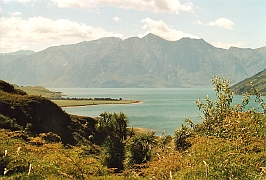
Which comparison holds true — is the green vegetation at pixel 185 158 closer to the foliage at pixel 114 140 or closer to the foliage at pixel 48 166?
the foliage at pixel 48 166

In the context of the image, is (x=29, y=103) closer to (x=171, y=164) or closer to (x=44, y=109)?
(x=44, y=109)

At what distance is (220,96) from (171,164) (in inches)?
508

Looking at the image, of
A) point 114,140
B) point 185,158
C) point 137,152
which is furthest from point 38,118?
point 185,158

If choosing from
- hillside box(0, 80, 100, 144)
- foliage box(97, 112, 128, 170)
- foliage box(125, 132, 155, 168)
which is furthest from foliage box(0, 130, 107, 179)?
hillside box(0, 80, 100, 144)

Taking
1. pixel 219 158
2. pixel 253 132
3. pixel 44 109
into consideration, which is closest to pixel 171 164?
pixel 219 158

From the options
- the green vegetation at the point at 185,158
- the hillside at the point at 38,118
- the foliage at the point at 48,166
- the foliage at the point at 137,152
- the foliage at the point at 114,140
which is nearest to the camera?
the green vegetation at the point at 185,158

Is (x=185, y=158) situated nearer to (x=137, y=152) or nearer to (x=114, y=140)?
(x=137, y=152)

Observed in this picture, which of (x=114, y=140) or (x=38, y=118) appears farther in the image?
(x=38, y=118)

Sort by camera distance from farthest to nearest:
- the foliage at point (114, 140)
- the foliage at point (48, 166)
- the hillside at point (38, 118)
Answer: the hillside at point (38, 118), the foliage at point (114, 140), the foliage at point (48, 166)

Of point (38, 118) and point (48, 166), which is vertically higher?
point (48, 166)

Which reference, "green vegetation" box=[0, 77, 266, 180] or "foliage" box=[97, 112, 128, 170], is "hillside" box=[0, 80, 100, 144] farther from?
Result: "green vegetation" box=[0, 77, 266, 180]

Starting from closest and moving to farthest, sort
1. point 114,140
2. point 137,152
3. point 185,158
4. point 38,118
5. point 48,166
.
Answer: point 48,166 < point 185,158 < point 137,152 < point 114,140 < point 38,118

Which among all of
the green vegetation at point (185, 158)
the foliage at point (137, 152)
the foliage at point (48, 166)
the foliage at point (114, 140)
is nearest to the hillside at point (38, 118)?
the foliage at point (114, 140)

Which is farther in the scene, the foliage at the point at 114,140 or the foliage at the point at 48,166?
the foliage at the point at 114,140
